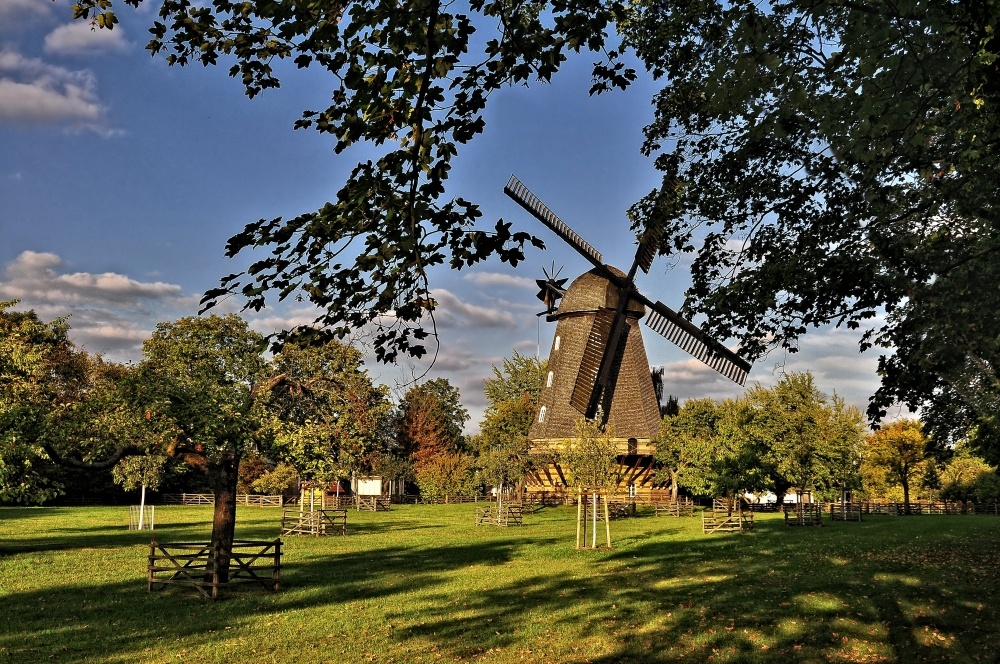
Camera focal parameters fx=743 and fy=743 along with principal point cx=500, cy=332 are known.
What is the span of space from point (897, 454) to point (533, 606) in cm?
5459

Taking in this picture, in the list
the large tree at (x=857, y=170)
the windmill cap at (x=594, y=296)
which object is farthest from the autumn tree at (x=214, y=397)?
the windmill cap at (x=594, y=296)

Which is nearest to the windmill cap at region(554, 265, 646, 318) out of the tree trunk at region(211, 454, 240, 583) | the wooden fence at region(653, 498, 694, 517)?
the wooden fence at region(653, 498, 694, 517)

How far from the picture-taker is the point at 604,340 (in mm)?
47656

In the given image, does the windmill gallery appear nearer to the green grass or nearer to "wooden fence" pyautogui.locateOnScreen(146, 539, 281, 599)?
the green grass

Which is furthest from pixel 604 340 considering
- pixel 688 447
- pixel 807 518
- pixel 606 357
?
pixel 807 518

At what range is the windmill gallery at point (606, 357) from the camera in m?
46.8

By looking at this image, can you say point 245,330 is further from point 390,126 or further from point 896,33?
point 896,33

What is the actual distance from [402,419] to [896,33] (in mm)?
77889

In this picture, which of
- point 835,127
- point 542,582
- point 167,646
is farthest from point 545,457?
point 835,127

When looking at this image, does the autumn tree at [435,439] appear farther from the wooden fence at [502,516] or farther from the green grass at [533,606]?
the green grass at [533,606]

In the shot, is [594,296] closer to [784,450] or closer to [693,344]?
[693,344]

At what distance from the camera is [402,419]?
3278 inches

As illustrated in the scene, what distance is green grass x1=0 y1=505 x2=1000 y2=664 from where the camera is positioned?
12.5 m

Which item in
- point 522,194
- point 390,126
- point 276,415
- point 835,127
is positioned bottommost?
point 276,415
